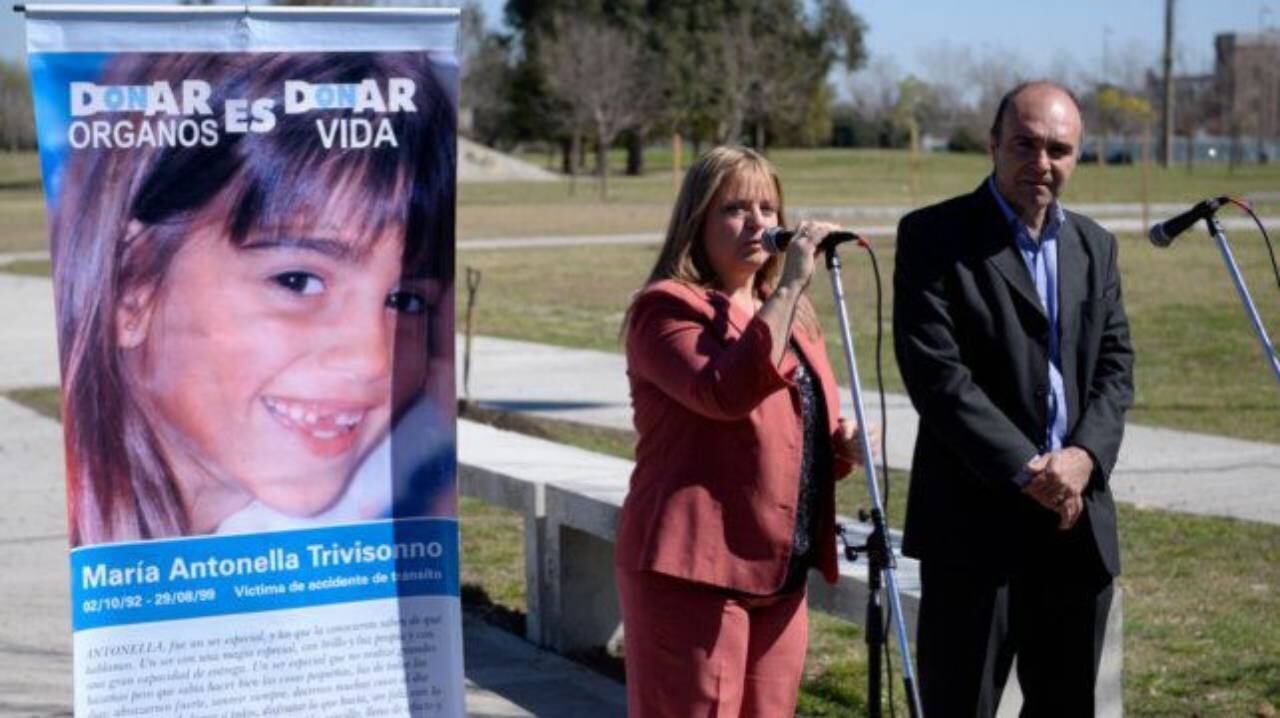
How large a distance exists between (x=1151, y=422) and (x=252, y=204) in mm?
9625

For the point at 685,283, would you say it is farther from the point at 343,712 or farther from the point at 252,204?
the point at 343,712

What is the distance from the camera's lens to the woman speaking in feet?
14.0

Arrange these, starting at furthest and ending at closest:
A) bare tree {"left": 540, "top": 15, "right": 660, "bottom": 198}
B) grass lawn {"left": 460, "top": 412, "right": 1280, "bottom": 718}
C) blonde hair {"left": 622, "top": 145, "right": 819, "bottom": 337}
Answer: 1. bare tree {"left": 540, "top": 15, "right": 660, "bottom": 198}
2. grass lawn {"left": 460, "top": 412, "right": 1280, "bottom": 718}
3. blonde hair {"left": 622, "top": 145, "right": 819, "bottom": 337}

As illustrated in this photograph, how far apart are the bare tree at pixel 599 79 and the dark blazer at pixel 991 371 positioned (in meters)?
68.2

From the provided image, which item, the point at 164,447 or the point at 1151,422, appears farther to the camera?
the point at 1151,422

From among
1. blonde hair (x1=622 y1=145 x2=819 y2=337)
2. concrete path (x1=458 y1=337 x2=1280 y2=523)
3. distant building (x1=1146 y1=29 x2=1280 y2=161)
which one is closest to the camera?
blonde hair (x1=622 y1=145 x2=819 y2=337)

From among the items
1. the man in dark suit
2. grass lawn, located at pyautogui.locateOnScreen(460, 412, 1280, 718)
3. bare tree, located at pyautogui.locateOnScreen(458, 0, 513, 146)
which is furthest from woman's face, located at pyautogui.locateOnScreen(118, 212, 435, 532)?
bare tree, located at pyautogui.locateOnScreen(458, 0, 513, 146)

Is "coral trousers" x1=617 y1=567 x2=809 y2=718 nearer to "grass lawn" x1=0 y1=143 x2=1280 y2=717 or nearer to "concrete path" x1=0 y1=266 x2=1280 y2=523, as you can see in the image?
"grass lawn" x1=0 y1=143 x2=1280 y2=717

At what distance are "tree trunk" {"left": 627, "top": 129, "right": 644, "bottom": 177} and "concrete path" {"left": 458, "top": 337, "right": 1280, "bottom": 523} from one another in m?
61.5

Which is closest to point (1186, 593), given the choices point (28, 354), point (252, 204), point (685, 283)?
point (685, 283)

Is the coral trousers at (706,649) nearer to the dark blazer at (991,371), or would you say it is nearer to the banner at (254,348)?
the dark blazer at (991,371)

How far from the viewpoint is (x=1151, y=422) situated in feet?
42.9

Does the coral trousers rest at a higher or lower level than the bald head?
lower

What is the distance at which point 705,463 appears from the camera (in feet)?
14.0
